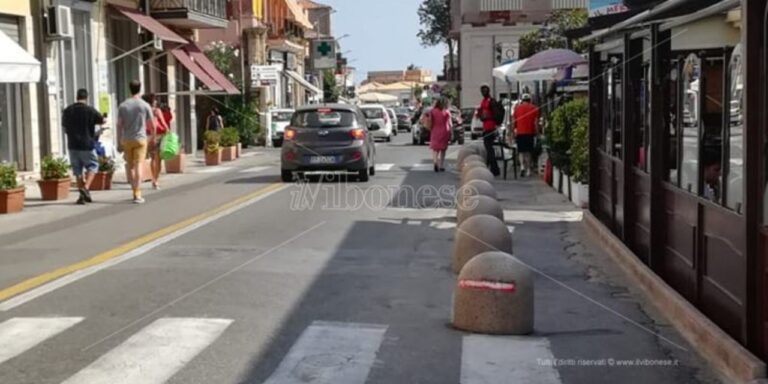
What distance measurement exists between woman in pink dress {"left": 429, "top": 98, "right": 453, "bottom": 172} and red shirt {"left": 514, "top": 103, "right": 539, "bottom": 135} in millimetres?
2424

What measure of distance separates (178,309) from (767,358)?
439 centimetres

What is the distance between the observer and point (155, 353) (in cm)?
665

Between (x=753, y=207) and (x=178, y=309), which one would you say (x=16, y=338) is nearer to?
(x=178, y=309)

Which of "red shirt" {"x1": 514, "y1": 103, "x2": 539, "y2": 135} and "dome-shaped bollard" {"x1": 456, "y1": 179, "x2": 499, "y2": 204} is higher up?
"red shirt" {"x1": 514, "y1": 103, "x2": 539, "y2": 135}

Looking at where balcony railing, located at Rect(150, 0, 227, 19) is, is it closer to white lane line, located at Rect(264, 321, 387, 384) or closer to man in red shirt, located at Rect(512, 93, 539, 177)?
man in red shirt, located at Rect(512, 93, 539, 177)

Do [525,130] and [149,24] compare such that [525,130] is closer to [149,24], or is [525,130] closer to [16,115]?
[16,115]

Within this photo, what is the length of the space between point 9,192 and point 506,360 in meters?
10.9

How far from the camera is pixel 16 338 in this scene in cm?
710

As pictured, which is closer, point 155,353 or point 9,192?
point 155,353

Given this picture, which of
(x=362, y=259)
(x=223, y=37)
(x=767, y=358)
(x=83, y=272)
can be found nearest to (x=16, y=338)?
(x=83, y=272)

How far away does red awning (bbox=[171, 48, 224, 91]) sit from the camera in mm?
30969

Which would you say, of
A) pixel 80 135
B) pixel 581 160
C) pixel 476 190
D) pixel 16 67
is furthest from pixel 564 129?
pixel 16 67

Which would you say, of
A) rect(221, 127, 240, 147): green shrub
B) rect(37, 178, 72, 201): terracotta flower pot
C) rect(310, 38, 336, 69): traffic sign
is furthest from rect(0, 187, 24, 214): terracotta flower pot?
rect(310, 38, 336, 69): traffic sign

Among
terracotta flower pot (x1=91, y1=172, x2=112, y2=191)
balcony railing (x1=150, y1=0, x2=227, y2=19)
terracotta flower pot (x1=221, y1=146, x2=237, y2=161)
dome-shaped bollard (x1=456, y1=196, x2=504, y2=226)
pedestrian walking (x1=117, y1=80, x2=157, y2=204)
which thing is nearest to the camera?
A: dome-shaped bollard (x1=456, y1=196, x2=504, y2=226)
